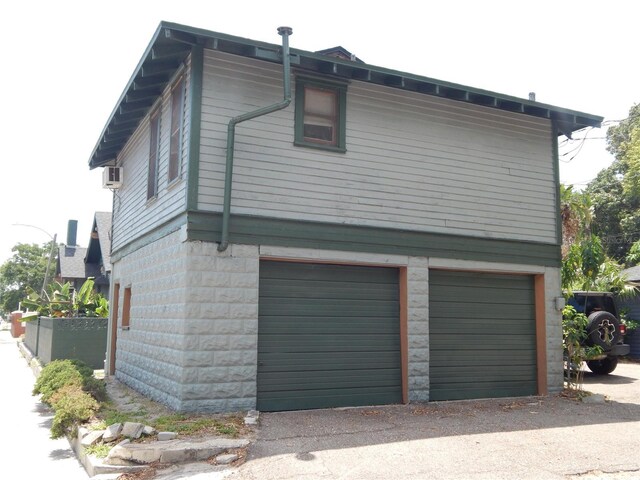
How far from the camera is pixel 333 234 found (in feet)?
31.1

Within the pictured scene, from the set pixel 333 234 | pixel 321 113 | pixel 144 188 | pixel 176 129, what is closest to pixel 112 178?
pixel 144 188

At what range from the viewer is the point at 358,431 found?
766 centimetres

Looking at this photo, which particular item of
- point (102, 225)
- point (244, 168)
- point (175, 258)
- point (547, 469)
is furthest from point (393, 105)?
point (102, 225)

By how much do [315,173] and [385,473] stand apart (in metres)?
4.93

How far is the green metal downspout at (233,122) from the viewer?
8547mm

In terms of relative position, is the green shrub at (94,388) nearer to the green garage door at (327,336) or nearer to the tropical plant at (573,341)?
the green garage door at (327,336)

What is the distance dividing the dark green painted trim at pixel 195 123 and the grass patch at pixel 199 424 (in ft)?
9.53

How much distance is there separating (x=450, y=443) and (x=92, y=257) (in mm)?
30699

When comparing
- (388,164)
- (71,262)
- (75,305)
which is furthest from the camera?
(71,262)

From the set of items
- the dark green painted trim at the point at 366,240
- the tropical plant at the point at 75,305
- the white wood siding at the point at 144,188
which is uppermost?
the white wood siding at the point at 144,188

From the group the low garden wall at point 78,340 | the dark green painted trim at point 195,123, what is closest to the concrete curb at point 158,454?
the dark green painted trim at point 195,123

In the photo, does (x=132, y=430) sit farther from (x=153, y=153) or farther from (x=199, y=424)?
(x=153, y=153)

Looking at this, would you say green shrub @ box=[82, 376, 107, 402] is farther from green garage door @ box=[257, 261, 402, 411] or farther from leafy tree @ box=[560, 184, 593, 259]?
leafy tree @ box=[560, 184, 593, 259]

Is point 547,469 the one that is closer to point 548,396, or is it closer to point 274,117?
point 548,396
